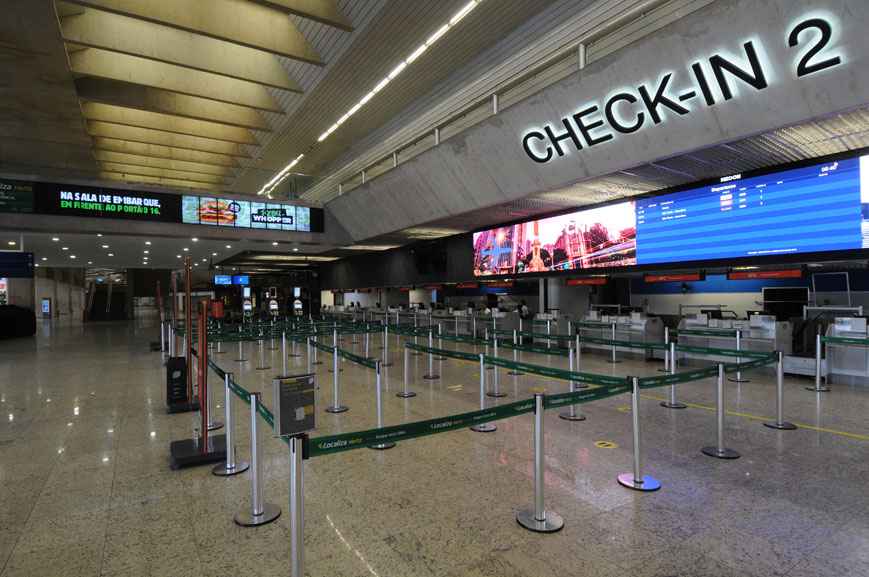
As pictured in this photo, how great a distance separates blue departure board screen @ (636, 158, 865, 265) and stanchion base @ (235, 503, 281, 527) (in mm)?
9205

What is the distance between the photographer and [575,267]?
473 inches

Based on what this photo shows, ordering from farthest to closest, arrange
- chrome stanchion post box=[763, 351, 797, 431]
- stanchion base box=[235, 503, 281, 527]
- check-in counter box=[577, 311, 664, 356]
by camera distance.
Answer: check-in counter box=[577, 311, 664, 356] < chrome stanchion post box=[763, 351, 797, 431] < stanchion base box=[235, 503, 281, 527]

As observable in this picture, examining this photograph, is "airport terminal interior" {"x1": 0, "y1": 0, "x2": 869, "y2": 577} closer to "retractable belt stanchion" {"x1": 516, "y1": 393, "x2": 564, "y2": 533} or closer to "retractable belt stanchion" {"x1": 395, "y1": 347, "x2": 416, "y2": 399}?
"retractable belt stanchion" {"x1": 516, "y1": 393, "x2": 564, "y2": 533}

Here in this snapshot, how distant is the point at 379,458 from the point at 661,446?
3027 mm

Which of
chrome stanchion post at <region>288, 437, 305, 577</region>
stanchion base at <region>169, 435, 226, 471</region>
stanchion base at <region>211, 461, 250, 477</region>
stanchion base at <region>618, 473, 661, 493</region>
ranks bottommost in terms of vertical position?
stanchion base at <region>618, 473, 661, 493</region>

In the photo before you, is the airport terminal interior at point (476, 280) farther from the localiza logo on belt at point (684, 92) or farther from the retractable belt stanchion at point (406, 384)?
the retractable belt stanchion at point (406, 384)

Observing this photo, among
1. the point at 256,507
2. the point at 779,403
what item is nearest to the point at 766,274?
the point at 779,403

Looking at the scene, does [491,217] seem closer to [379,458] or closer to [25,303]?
[379,458]

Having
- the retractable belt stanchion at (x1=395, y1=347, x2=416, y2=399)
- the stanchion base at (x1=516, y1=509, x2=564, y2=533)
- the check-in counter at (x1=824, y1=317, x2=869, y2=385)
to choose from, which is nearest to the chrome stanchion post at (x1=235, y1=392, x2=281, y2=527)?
the stanchion base at (x1=516, y1=509, x2=564, y2=533)

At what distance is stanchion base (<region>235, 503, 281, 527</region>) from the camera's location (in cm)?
329

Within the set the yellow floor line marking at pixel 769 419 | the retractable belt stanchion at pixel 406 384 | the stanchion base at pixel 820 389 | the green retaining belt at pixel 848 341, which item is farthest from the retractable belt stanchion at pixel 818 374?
the retractable belt stanchion at pixel 406 384

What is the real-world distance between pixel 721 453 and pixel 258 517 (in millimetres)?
4383

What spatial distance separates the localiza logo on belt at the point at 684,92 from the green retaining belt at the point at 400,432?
5693 millimetres

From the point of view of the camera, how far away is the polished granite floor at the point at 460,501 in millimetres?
2811
